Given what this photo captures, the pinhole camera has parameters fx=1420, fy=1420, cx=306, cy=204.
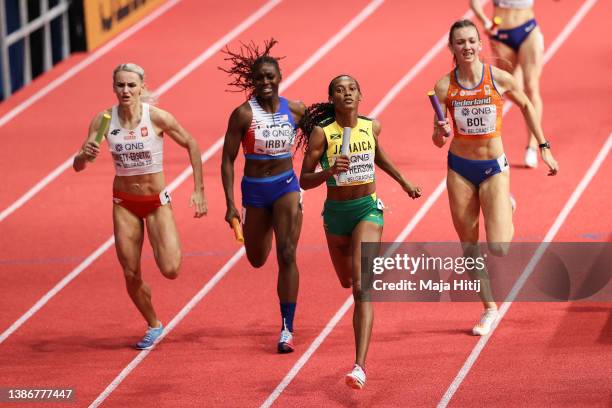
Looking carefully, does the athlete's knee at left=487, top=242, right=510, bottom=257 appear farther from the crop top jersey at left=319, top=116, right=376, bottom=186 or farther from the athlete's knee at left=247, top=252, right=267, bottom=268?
the athlete's knee at left=247, top=252, right=267, bottom=268

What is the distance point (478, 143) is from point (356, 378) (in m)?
2.23

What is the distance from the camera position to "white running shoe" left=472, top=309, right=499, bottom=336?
10414 mm

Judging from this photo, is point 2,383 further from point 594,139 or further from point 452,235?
point 594,139

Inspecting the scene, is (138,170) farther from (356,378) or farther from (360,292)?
(356,378)

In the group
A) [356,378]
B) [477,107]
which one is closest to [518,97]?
[477,107]

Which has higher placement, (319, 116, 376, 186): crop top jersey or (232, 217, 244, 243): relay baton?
(319, 116, 376, 186): crop top jersey

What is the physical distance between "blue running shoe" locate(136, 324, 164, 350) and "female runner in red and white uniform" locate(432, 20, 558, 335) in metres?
2.37

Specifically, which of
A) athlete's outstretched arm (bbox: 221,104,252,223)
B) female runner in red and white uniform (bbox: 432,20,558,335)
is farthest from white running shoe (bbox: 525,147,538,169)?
athlete's outstretched arm (bbox: 221,104,252,223)

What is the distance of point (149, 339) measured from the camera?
10531 millimetres

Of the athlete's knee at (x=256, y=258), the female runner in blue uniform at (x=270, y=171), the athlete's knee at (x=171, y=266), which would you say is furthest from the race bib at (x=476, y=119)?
the athlete's knee at (x=171, y=266)

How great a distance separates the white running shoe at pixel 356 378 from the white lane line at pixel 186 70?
19.8ft

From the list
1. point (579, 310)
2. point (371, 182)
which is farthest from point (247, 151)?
point (579, 310)

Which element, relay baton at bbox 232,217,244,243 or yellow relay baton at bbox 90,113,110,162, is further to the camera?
relay baton at bbox 232,217,244,243

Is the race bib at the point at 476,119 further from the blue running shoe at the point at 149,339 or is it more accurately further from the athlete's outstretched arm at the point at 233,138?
the blue running shoe at the point at 149,339
